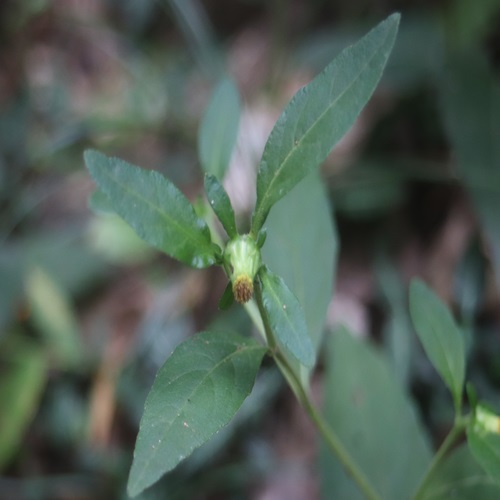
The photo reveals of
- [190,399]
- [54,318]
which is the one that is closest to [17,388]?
[54,318]

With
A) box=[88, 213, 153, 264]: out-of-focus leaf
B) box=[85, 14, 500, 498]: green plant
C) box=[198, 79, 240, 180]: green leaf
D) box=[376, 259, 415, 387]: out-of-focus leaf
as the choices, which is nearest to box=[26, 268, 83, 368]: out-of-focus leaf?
box=[88, 213, 153, 264]: out-of-focus leaf

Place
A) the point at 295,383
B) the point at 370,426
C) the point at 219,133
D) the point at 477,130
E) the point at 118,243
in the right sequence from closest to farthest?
the point at 295,383
the point at 219,133
the point at 370,426
the point at 477,130
the point at 118,243

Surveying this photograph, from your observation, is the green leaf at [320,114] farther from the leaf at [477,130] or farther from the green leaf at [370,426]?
the leaf at [477,130]

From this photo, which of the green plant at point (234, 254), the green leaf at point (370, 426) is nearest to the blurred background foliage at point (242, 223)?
the green leaf at point (370, 426)

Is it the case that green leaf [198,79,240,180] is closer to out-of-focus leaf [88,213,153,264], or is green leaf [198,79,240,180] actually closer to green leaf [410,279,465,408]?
green leaf [410,279,465,408]

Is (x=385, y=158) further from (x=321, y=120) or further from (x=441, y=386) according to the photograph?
(x=321, y=120)

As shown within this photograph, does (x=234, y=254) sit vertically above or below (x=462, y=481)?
above

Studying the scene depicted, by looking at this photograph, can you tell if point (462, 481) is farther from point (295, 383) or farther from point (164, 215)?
point (164, 215)
